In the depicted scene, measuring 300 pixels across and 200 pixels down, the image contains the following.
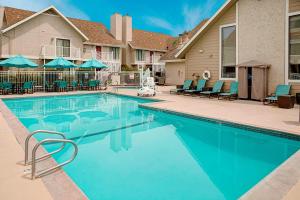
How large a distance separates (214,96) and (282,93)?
4.22 meters

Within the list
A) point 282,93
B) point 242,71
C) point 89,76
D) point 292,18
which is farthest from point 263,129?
point 89,76

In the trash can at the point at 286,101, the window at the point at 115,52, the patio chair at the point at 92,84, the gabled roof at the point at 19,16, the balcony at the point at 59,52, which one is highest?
the gabled roof at the point at 19,16

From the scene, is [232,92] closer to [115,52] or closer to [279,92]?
[279,92]

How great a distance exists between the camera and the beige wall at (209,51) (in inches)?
623

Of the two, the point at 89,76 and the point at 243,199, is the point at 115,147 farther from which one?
the point at 89,76

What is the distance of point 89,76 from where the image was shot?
26.5 m

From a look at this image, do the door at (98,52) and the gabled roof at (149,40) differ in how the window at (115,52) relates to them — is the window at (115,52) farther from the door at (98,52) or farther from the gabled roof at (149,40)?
the gabled roof at (149,40)

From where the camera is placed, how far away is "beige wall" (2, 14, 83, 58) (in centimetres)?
2364

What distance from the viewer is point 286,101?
11312mm

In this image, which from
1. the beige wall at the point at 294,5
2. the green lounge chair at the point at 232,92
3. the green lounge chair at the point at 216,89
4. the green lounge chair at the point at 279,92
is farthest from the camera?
the green lounge chair at the point at 216,89

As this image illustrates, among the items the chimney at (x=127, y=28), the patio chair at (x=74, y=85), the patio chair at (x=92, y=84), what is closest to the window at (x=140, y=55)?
the chimney at (x=127, y=28)

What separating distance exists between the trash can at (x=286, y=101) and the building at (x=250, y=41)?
1.44 metres

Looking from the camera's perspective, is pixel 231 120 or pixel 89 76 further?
pixel 89 76

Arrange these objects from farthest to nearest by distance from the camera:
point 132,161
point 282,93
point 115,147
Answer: point 282,93, point 115,147, point 132,161
